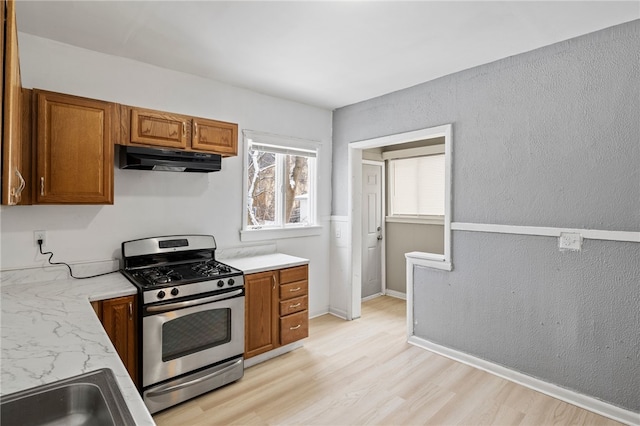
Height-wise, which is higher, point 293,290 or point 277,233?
point 277,233

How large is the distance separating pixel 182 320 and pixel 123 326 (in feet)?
1.22

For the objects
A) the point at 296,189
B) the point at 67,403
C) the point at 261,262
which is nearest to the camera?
the point at 67,403

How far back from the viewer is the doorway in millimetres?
4992

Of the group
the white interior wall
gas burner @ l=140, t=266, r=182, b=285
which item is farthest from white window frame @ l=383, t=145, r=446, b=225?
gas burner @ l=140, t=266, r=182, b=285

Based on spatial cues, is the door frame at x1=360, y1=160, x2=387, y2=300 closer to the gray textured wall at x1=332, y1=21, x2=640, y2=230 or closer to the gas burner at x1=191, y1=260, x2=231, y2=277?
the gray textured wall at x1=332, y1=21, x2=640, y2=230

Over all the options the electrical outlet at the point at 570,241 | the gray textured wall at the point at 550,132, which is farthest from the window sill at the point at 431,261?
the electrical outlet at the point at 570,241

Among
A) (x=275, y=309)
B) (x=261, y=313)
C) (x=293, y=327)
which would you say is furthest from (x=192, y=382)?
(x=293, y=327)

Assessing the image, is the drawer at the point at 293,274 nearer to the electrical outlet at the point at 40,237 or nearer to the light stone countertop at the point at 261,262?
the light stone countertop at the point at 261,262

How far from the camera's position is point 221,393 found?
260cm

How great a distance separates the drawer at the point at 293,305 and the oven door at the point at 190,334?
0.51 metres

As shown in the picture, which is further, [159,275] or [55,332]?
[159,275]

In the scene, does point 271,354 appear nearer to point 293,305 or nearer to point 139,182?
point 293,305

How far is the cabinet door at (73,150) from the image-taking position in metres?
2.22

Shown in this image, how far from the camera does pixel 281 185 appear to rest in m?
3.96
